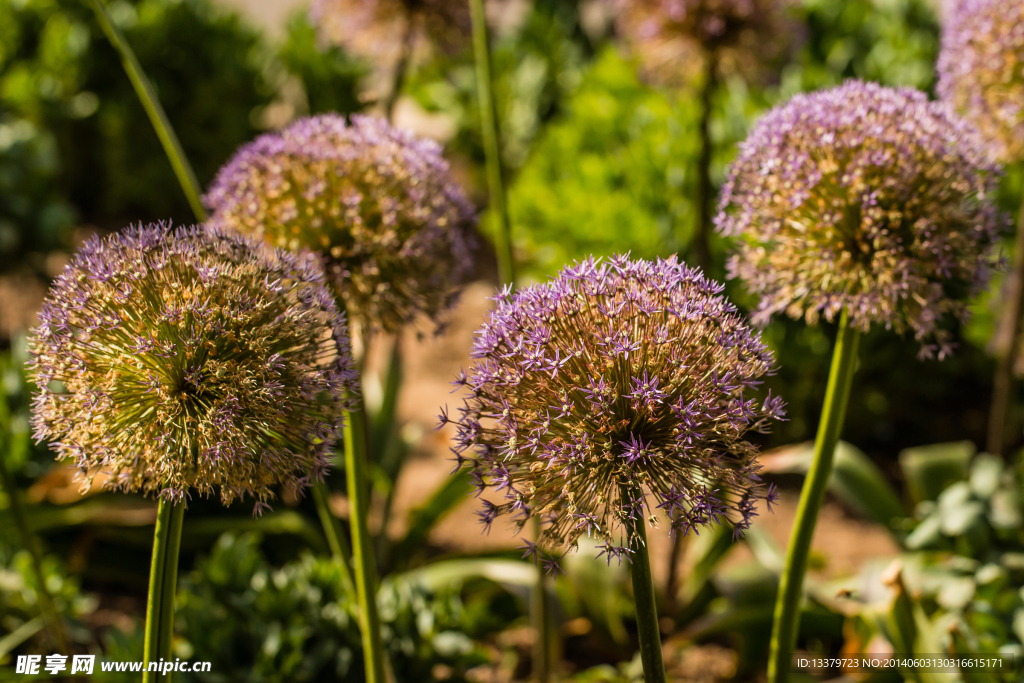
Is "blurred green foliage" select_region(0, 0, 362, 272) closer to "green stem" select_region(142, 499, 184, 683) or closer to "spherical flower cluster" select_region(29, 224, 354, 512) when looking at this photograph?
"spherical flower cluster" select_region(29, 224, 354, 512)

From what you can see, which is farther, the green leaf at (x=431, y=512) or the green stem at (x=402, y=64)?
the green leaf at (x=431, y=512)

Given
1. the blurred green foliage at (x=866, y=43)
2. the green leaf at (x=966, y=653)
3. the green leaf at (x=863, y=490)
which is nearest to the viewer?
the green leaf at (x=966, y=653)

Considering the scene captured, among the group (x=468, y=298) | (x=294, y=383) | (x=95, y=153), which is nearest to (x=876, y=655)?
(x=294, y=383)

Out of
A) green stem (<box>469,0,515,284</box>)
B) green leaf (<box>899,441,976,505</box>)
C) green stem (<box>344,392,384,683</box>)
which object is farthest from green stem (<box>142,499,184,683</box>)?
green leaf (<box>899,441,976,505</box>)

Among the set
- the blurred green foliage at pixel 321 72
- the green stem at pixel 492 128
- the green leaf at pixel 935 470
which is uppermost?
the blurred green foliage at pixel 321 72

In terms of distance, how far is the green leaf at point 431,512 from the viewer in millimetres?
4113

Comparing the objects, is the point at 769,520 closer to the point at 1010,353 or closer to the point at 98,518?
the point at 1010,353

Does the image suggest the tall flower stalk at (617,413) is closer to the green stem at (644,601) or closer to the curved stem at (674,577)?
the green stem at (644,601)

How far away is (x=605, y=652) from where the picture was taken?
404 cm

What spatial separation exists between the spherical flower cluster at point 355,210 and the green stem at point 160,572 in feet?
2.72

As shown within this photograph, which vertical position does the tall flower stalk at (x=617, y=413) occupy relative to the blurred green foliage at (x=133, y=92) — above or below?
below

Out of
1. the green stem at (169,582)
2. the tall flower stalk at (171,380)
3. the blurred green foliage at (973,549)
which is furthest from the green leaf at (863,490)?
the green stem at (169,582)

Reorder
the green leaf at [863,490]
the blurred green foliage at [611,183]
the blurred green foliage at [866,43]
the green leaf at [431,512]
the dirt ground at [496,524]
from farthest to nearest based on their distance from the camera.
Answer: the blurred green foliage at [866,43] < the blurred green foliage at [611,183] < the dirt ground at [496,524] < the green leaf at [431,512] < the green leaf at [863,490]

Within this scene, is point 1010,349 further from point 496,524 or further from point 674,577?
point 496,524
